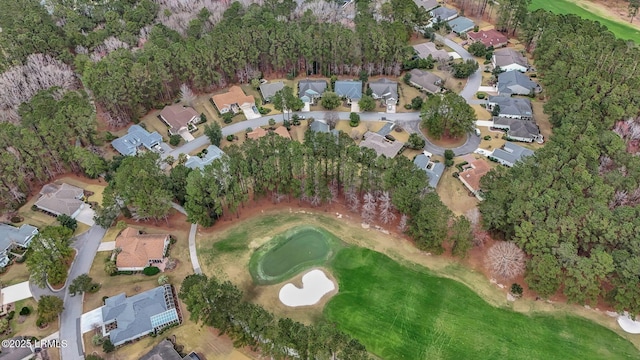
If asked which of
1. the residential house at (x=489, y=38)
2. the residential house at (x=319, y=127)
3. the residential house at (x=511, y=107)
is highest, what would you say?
the residential house at (x=489, y=38)

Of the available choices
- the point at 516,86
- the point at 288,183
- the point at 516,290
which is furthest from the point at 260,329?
the point at 516,86

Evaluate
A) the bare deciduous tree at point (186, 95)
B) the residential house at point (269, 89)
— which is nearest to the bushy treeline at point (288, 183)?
the residential house at point (269, 89)

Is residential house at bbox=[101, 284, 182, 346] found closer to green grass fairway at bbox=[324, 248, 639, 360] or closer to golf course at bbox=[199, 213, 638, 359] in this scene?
golf course at bbox=[199, 213, 638, 359]

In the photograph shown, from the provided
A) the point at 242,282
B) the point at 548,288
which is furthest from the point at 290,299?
the point at 548,288

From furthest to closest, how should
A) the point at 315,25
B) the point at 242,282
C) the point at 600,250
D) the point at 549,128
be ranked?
the point at 315,25
the point at 549,128
the point at 242,282
the point at 600,250

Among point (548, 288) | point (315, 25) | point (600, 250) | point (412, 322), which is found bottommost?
point (412, 322)

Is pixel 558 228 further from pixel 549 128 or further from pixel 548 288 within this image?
pixel 549 128

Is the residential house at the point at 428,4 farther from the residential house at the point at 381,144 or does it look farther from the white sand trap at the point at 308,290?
the white sand trap at the point at 308,290
